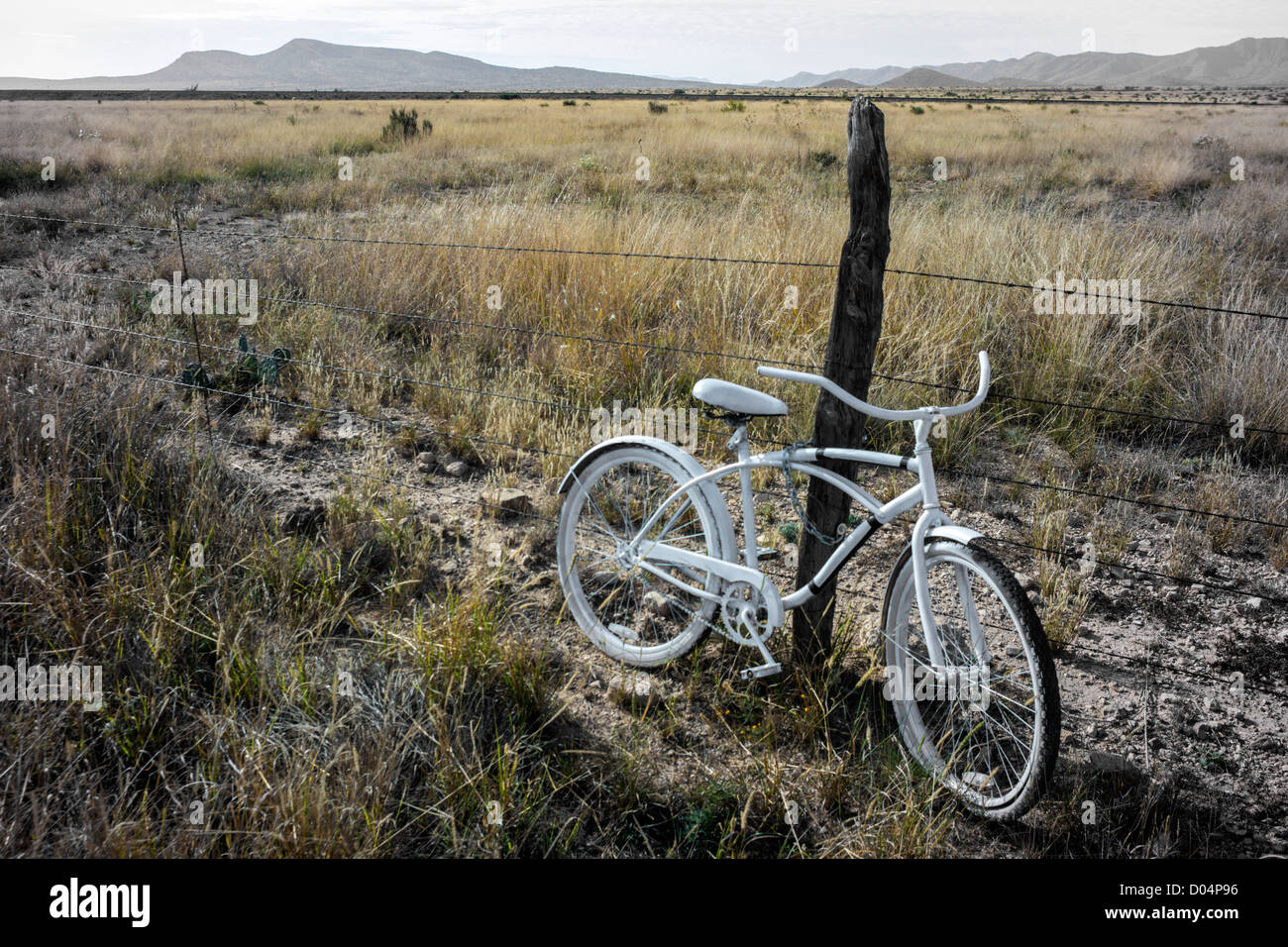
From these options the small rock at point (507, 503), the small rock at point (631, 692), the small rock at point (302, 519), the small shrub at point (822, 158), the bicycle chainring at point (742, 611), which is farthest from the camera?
the small shrub at point (822, 158)

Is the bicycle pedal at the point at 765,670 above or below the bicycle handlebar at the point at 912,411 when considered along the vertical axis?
below

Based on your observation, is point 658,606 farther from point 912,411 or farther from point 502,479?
point 912,411

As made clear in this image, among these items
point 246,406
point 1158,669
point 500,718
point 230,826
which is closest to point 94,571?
point 230,826

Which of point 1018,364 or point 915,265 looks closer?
point 1018,364

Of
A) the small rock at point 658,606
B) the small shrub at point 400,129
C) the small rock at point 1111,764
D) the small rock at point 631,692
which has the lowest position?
the small rock at point 1111,764

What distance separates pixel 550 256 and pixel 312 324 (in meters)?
1.92

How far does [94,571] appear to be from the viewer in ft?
10.9

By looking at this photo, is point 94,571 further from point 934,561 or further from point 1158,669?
point 1158,669

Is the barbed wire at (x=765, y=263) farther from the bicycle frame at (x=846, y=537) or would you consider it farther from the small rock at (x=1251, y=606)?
the small rock at (x=1251, y=606)

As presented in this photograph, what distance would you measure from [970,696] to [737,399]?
3.75ft

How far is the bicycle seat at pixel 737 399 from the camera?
8.88 feet

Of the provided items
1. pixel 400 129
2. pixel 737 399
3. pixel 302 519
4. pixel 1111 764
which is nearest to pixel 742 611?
pixel 737 399

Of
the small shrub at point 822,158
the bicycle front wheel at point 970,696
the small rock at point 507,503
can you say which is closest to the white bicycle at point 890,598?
the bicycle front wheel at point 970,696

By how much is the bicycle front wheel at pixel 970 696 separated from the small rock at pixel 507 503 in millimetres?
2071
